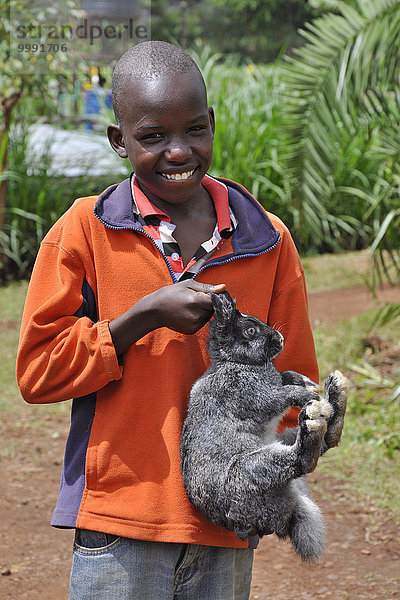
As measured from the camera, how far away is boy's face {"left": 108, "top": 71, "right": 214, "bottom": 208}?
185 cm

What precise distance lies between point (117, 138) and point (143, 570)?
114cm

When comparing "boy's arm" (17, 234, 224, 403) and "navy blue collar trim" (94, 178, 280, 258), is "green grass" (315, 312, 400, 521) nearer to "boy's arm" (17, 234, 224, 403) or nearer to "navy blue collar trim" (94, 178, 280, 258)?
"navy blue collar trim" (94, 178, 280, 258)

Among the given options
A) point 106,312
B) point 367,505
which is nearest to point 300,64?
point 367,505

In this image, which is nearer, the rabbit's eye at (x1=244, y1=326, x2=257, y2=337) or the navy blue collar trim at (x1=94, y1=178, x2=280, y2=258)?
the rabbit's eye at (x1=244, y1=326, x2=257, y2=337)

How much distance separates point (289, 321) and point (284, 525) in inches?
22.3

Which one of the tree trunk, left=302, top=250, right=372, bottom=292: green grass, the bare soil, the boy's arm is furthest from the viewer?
left=302, top=250, right=372, bottom=292: green grass

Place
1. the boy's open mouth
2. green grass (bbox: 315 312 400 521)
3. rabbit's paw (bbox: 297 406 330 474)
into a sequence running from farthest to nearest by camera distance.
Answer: green grass (bbox: 315 312 400 521), the boy's open mouth, rabbit's paw (bbox: 297 406 330 474)

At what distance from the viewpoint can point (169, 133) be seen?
188 centimetres

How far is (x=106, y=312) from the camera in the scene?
193 cm

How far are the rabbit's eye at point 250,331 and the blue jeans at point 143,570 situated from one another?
0.56 metres

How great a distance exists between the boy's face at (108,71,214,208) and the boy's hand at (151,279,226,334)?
0.31 meters

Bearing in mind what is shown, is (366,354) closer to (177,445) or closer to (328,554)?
(328,554)

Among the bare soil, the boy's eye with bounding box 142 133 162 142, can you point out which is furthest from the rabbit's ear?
the bare soil

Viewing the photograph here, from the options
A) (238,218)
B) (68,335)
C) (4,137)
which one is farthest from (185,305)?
(4,137)
